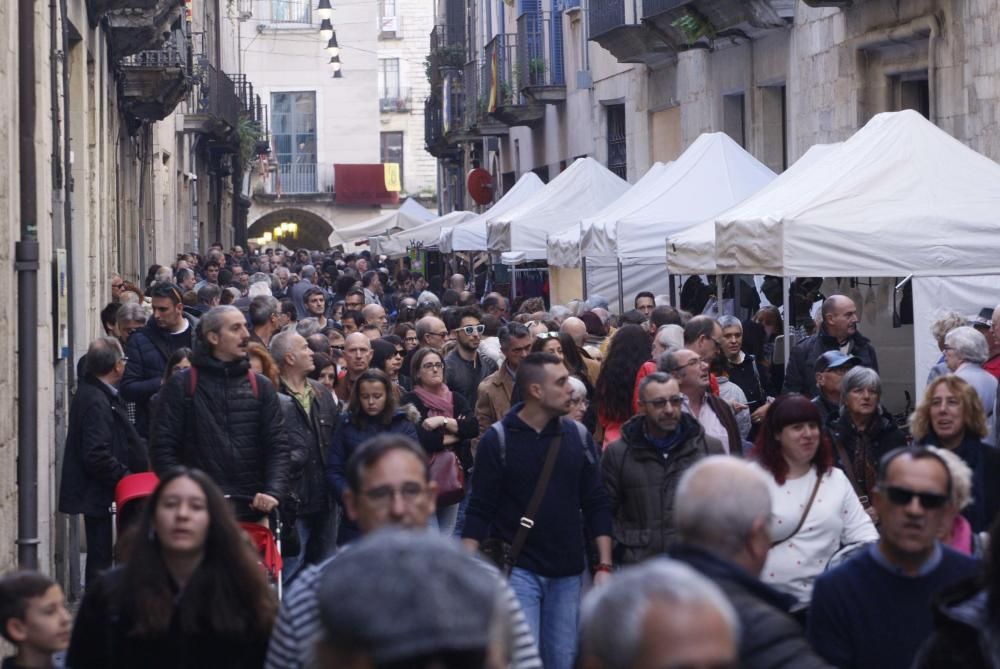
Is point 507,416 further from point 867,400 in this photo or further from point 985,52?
Result: point 985,52

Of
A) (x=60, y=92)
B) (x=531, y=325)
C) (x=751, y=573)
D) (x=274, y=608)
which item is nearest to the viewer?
(x=751, y=573)

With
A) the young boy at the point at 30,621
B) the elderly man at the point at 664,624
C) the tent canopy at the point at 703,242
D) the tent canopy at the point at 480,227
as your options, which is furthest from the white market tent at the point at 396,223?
the elderly man at the point at 664,624

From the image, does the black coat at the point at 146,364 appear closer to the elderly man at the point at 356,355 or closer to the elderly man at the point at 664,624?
the elderly man at the point at 356,355

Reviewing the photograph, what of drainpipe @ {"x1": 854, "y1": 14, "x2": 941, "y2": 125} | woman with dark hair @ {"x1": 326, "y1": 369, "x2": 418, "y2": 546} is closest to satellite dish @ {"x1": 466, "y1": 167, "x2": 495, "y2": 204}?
drainpipe @ {"x1": 854, "y1": 14, "x2": 941, "y2": 125}

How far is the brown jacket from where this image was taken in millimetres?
9555

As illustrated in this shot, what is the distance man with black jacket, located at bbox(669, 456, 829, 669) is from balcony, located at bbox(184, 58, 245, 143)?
899 inches

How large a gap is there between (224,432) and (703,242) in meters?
5.37

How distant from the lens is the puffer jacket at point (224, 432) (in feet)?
24.9

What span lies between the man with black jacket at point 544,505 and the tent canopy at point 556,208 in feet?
38.5

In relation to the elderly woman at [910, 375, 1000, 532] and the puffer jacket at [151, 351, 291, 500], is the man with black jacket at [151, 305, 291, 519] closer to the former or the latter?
the puffer jacket at [151, 351, 291, 500]

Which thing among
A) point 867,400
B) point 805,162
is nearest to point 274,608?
point 867,400

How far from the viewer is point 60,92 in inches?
419

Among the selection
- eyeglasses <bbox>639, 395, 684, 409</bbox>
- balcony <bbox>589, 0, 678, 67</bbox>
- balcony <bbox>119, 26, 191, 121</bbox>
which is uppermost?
balcony <bbox>589, 0, 678, 67</bbox>

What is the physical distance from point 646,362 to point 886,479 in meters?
4.27
